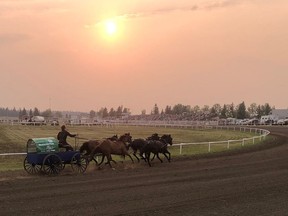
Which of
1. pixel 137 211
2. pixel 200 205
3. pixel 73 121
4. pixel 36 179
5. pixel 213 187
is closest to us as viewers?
pixel 137 211

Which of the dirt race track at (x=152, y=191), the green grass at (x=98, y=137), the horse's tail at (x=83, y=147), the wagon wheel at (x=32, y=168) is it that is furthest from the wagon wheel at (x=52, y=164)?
the green grass at (x=98, y=137)

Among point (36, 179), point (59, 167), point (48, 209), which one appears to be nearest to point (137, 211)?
point (48, 209)

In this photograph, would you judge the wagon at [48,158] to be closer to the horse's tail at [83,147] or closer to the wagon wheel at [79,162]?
the wagon wheel at [79,162]

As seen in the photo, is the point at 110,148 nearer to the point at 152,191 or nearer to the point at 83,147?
the point at 83,147

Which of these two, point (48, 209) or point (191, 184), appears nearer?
point (48, 209)

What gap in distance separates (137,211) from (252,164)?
1283 centimetres

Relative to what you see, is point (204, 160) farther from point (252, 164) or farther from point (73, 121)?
point (73, 121)

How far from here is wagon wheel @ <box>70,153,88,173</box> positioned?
1925 centimetres

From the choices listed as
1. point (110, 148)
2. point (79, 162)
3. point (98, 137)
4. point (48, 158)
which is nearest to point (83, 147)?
point (110, 148)

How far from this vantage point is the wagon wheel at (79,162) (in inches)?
758

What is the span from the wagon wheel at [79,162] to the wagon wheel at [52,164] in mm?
710

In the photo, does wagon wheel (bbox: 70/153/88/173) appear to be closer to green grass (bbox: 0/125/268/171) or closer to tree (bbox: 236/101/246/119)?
green grass (bbox: 0/125/268/171)

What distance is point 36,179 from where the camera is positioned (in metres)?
17.0

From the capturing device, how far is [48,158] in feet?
60.2
